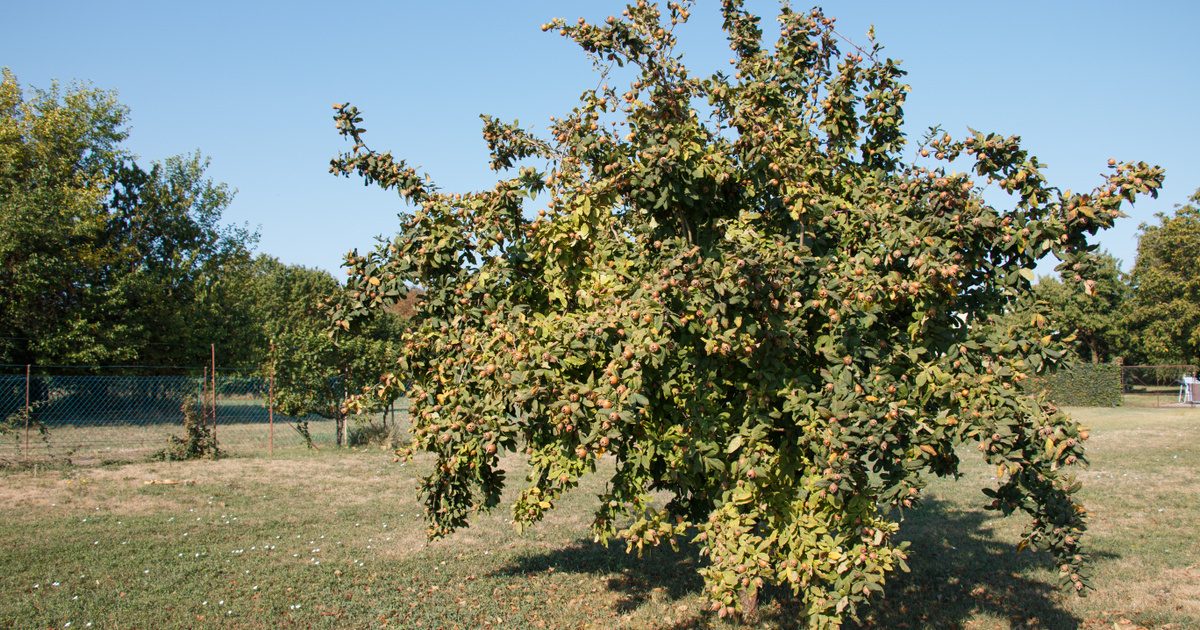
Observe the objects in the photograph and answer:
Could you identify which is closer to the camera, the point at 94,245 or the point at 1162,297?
the point at 94,245

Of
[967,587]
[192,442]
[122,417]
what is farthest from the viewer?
[122,417]

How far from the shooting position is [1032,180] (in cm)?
429

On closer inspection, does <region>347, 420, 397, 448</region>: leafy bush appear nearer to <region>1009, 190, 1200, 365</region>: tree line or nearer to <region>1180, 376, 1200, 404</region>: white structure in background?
<region>1009, 190, 1200, 365</region>: tree line

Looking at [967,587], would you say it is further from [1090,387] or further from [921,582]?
[1090,387]

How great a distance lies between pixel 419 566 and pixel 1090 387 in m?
34.0

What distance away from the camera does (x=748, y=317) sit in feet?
13.6

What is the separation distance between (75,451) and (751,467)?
13.6 m

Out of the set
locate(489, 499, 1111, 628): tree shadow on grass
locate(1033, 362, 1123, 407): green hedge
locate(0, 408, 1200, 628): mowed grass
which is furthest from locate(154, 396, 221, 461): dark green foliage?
locate(1033, 362, 1123, 407): green hedge

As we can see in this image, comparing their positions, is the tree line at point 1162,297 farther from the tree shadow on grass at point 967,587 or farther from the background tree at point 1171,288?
the tree shadow on grass at point 967,587

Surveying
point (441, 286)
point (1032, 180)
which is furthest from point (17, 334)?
point (1032, 180)

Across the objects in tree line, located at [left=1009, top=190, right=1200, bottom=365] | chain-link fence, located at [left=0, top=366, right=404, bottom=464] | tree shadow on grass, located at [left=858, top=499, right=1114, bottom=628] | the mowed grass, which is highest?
tree line, located at [left=1009, top=190, right=1200, bottom=365]

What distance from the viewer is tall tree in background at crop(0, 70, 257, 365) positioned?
67.4 feet

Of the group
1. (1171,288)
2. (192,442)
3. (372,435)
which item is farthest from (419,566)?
(1171,288)

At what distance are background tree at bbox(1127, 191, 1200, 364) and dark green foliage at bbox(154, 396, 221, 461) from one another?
4116 cm
